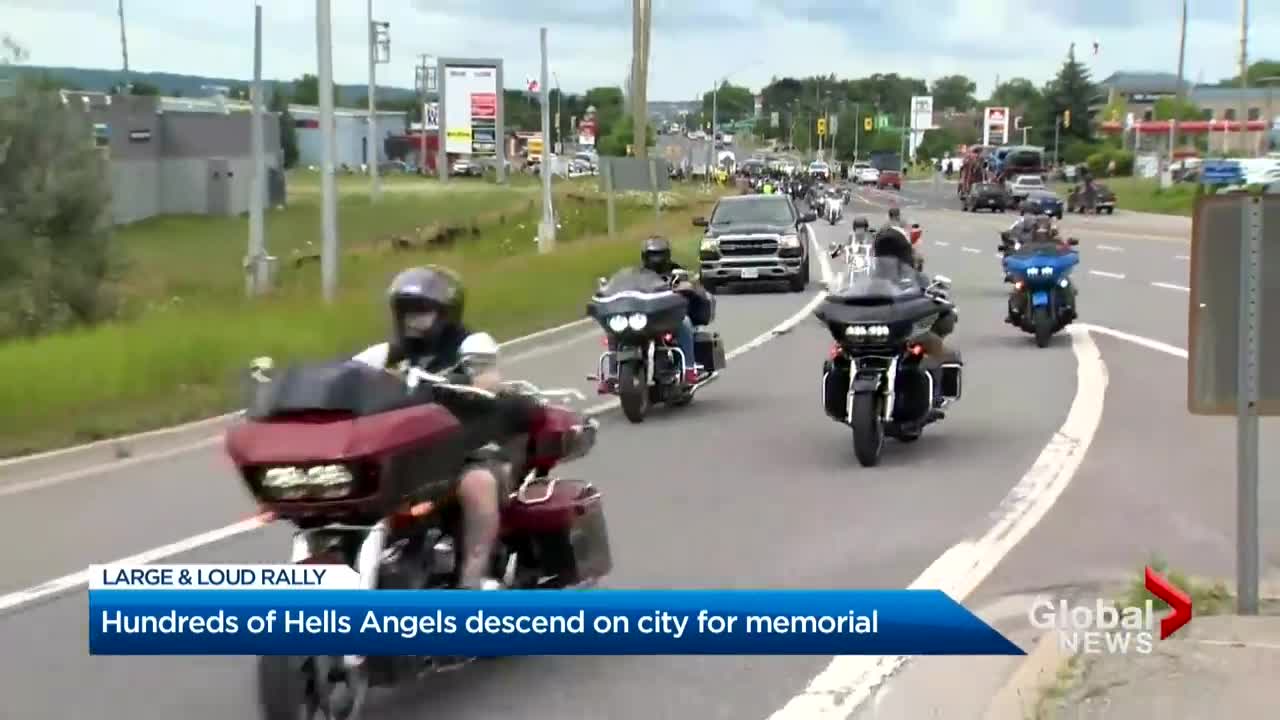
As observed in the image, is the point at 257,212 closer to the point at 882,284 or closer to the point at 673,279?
the point at 673,279

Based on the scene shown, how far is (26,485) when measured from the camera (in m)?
12.9

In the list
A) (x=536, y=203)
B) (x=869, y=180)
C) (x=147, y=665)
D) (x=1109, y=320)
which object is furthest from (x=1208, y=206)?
(x=869, y=180)

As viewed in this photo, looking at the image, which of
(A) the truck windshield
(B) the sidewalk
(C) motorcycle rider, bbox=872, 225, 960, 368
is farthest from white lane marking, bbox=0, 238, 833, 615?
(A) the truck windshield

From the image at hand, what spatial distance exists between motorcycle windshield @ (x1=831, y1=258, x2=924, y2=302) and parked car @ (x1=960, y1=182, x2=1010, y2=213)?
69.9m

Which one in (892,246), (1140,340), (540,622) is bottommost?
(1140,340)

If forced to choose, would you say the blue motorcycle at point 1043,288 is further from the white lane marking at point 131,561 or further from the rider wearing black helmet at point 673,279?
the white lane marking at point 131,561

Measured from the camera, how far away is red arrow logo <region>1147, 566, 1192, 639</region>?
23.3 feet

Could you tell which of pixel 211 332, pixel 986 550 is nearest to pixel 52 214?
pixel 211 332

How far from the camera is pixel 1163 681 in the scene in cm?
645

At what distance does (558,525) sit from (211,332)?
13402mm

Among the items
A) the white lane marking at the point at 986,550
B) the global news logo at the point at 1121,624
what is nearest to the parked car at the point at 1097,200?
the white lane marking at the point at 986,550

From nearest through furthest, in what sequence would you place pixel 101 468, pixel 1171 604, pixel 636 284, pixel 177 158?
pixel 1171 604, pixel 101 468, pixel 636 284, pixel 177 158

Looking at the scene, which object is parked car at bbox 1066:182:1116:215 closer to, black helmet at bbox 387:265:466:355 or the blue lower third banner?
black helmet at bbox 387:265:466:355

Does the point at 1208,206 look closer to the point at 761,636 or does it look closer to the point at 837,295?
the point at 761,636
